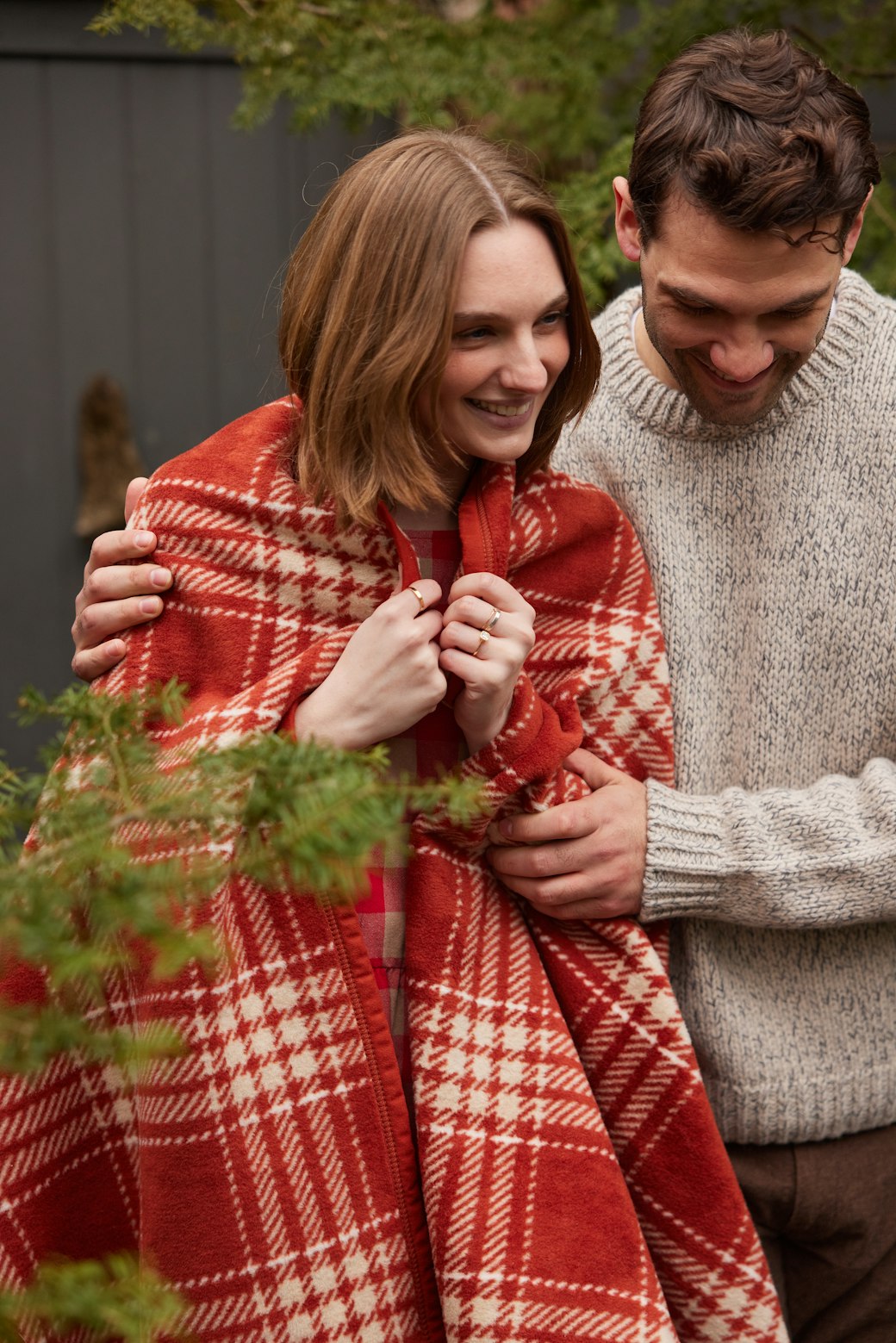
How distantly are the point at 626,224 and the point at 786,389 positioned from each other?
1.13ft

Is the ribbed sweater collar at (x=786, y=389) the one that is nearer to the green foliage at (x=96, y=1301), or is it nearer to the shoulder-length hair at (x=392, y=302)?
the shoulder-length hair at (x=392, y=302)

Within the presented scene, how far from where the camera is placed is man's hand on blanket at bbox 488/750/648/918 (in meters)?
1.62

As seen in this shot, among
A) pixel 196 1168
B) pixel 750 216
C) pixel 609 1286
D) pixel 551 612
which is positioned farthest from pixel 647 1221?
pixel 750 216

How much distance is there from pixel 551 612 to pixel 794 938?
0.62m

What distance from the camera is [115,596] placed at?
1644mm

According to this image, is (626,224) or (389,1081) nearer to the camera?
(389,1081)

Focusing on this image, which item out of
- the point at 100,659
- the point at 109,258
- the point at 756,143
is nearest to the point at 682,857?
the point at 100,659

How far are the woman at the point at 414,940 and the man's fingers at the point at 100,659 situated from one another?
2 cm

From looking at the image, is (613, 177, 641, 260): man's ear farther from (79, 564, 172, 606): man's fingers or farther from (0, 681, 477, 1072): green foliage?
(0, 681, 477, 1072): green foliage

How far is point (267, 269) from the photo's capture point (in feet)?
12.1

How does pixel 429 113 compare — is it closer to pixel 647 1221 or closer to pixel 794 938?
pixel 794 938

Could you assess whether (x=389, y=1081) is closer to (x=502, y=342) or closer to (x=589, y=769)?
(x=589, y=769)

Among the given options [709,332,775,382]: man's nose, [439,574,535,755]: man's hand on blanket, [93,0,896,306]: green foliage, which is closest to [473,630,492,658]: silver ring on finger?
[439,574,535,755]: man's hand on blanket

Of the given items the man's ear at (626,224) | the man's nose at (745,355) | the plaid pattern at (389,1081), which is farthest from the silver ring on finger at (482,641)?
the man's ear at (626,224)
